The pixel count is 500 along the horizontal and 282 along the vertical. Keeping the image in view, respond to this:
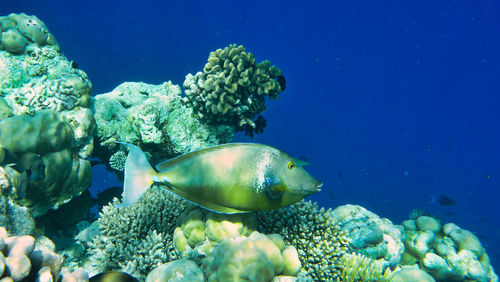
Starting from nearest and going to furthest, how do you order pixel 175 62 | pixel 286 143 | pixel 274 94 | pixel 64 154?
pixel 64 154 < pixel 274 94 < pixel 175 62 < pixel 286 143

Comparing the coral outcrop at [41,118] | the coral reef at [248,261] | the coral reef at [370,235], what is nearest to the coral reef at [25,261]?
the coral reef at [248,261]

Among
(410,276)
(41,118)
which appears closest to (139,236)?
(41,118)

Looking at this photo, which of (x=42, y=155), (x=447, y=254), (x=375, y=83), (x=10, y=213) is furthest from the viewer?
(x=375, y=83)

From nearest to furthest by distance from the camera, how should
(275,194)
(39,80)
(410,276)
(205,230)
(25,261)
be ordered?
(25,261), (275,194), (205,230), (410,276), (39,80)

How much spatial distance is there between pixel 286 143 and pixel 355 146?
24479 millimetres

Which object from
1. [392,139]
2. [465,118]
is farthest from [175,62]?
[465,118]

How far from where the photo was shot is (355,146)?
8725cm

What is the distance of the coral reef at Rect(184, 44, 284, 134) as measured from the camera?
5.24 meters

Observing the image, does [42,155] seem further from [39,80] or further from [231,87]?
[231,87]

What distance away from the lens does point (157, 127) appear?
5.17 m

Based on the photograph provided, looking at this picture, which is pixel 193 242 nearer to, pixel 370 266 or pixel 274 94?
pixel 370 266

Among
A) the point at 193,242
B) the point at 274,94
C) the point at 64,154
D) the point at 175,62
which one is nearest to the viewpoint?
the point at 193,242

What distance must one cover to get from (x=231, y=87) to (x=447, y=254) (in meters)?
6.50

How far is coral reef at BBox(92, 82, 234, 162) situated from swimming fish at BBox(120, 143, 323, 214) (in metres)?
2.63
